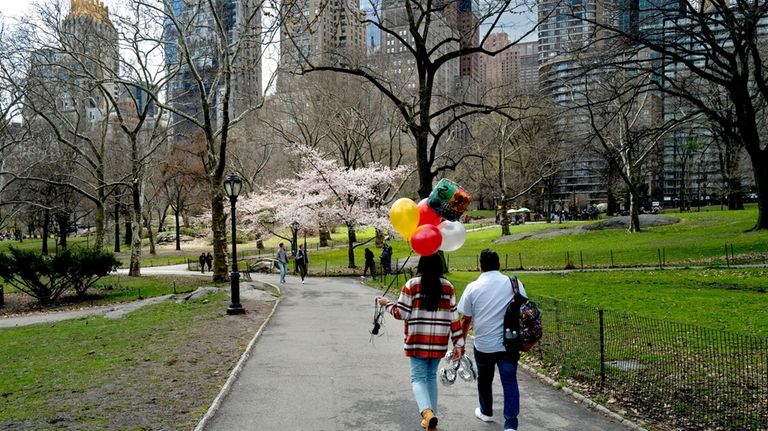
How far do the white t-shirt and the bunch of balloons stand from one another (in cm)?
60

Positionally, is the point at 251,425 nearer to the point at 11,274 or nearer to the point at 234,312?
the point at 234,312

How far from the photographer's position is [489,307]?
5324 millimetres

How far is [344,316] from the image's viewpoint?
542 inches

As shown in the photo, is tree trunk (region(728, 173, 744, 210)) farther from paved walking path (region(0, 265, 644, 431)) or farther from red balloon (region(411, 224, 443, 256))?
red balloon (region(411, 224, 443, 256))

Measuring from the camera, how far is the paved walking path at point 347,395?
5828mm

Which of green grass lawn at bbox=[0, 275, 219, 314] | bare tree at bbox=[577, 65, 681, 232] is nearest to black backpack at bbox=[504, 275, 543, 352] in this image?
green grass lawn at bbox=[0, 275, 219, 314]

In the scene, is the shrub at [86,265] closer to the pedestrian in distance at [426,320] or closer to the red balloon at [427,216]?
the red balloon at [427,216]

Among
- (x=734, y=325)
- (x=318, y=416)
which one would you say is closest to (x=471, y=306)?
(x=318, y=416)

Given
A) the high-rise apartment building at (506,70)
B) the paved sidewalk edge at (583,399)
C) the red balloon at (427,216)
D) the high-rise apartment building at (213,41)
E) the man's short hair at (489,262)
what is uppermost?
the high-rise apartment building at (506,70)

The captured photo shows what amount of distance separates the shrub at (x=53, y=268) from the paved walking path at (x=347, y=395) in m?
13.7

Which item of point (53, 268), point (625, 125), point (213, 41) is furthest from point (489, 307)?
point (625, 125)

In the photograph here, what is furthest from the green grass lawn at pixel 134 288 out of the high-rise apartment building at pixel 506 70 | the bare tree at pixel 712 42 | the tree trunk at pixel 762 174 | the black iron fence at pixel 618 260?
the tree trunk at pixel 762 174

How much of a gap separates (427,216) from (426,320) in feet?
4.52

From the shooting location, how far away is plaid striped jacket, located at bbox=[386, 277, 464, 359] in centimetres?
506
